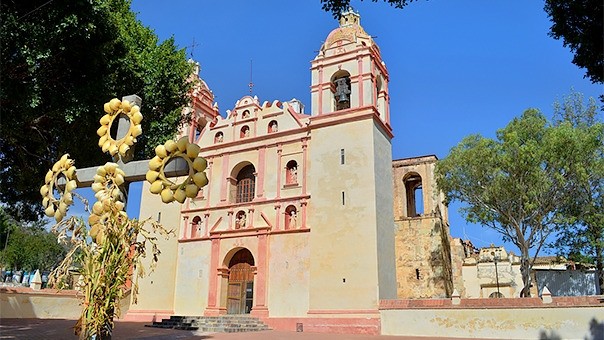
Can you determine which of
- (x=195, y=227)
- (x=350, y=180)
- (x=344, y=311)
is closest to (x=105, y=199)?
(x=344, y=311)

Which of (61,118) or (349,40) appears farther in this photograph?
(349,40)

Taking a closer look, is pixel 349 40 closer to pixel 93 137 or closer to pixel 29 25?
pixel 93 137

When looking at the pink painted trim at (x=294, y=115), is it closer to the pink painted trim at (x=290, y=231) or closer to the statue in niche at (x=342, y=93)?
the statue in niche at (x=342, y=93)

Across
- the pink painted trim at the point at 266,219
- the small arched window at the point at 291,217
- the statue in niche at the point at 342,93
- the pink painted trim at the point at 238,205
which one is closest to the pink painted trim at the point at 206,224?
the pink painted trim at the point at 238,205

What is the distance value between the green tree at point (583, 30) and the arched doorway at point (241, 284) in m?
16.0

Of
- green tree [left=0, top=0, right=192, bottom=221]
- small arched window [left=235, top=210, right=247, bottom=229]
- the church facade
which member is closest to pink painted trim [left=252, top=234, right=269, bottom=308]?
the church facade

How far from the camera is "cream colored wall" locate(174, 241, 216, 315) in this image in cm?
2120

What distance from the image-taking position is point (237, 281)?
830 inches

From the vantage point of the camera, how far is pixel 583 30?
7379 millimetres

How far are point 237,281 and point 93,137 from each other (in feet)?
37.5

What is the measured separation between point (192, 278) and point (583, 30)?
18.9 metres

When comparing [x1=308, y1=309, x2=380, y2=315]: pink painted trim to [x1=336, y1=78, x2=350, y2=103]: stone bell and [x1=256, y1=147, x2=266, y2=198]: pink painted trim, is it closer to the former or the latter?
[x1=256, y1=147, x2=266, y2=198]: pink painted trim

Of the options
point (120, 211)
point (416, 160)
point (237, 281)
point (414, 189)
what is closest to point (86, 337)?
point (120, 211)

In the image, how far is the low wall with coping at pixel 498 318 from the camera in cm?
1431
